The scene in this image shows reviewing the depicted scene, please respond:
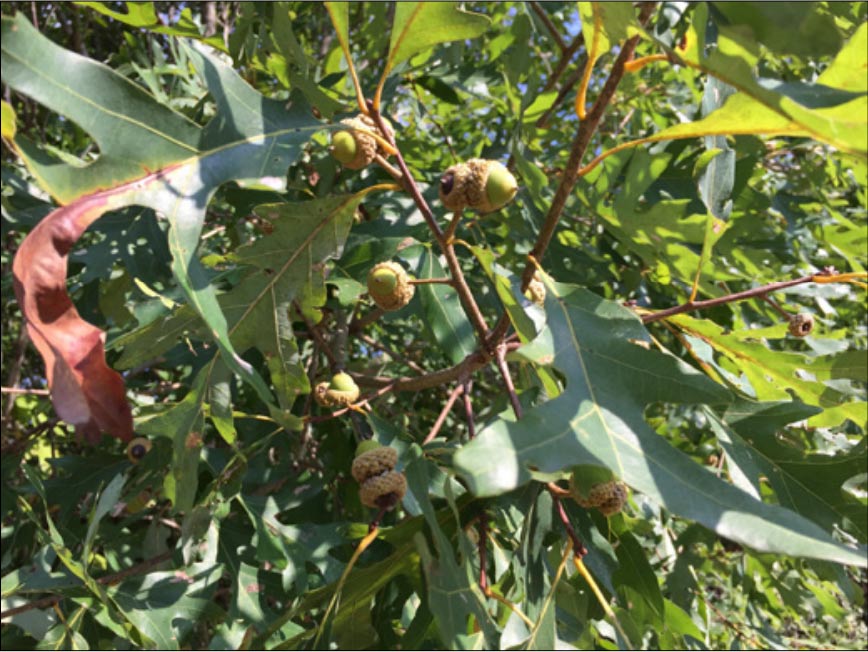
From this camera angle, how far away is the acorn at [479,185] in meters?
0.93

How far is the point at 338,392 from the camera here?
131cm

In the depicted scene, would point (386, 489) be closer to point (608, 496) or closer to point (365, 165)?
point (608, 496)

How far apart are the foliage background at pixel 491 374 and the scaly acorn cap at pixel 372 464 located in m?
0.07

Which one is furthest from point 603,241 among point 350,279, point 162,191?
point 162,191

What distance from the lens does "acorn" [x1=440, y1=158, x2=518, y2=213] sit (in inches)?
36.4

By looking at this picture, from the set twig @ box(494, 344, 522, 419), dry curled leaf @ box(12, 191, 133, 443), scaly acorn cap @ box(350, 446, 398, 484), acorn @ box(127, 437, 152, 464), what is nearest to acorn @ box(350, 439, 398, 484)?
scaly acorn cap @ box(350, 446, 398, 484)

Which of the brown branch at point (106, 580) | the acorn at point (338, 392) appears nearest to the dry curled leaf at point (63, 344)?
the acorn at point (338, 392)

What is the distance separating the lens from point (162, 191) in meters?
0.75

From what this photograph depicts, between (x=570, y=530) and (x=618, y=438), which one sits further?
(x=570, y=530)

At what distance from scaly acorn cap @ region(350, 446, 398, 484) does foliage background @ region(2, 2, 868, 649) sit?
0.07 m

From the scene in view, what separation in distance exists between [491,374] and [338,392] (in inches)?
46.9

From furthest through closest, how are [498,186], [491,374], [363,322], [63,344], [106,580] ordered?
[491,374]
[363,322]
[106,580]
[498,186]
[63,344]

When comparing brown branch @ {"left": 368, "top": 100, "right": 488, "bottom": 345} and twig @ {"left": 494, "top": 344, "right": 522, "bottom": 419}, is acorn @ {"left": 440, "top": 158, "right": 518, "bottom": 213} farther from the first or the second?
twig @ {"left": 494, "top": 344, "right": 522, "bottom": 419}

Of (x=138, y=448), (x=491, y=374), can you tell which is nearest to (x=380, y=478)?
(x=138, y=448)
